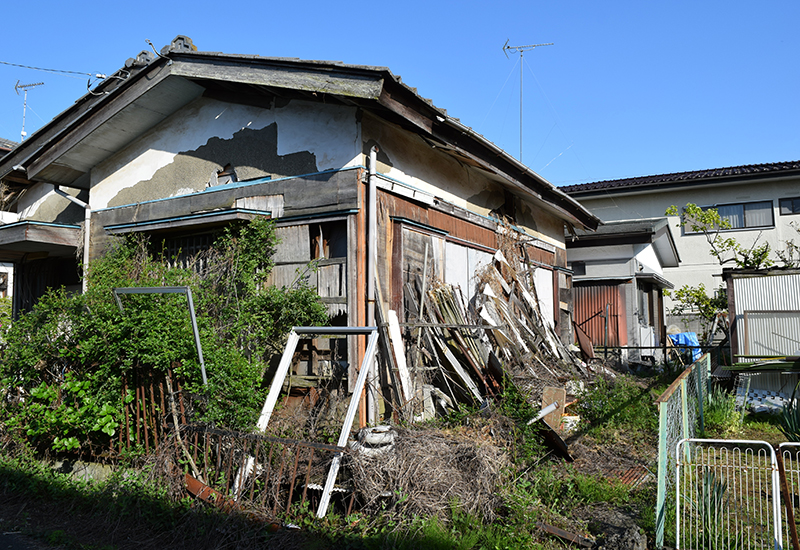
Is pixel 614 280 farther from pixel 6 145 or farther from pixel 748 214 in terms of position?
pixel 6 145

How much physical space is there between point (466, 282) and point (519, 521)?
4730 mm

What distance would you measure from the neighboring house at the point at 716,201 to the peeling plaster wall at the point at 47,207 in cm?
1751

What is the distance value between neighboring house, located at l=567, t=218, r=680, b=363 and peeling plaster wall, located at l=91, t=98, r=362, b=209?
369 inches

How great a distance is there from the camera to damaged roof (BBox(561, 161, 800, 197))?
64.0ft

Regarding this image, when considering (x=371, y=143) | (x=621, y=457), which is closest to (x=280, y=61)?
(x=371, y=143)

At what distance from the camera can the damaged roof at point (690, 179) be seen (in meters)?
19.5

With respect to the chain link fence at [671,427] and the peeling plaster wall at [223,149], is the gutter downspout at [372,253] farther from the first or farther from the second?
the chain link fence at [671,427]

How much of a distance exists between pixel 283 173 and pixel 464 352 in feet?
11.0

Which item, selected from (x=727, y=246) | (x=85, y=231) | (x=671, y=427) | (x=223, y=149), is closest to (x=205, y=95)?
(x=223, y=149)

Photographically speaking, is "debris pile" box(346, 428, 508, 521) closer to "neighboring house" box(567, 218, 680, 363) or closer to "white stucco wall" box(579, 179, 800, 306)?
"neighboring house" box(567, 218, 680, 363)

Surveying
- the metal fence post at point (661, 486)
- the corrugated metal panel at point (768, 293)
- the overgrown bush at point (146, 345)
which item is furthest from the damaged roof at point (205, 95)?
the metal fence post at point (661, 486)

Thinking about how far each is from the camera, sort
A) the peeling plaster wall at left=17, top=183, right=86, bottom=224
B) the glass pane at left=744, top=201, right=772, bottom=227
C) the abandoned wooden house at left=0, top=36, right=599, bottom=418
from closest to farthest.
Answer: the abandoned wooden house at left=0, top=36, right=599, bottom=418, the peeling plaster wall at left=17, top=183, right=86, bottom=224, the glass pane at left=744, top=201, right=772, bottom=227

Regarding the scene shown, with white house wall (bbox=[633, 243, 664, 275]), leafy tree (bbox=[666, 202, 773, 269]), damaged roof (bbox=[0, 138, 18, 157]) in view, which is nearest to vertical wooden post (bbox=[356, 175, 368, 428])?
leafy tree (bbox=[666, 202, 773, 269])

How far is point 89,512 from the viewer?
5469 millimetres
